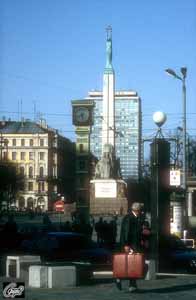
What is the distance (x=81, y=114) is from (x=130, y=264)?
86.9 metres

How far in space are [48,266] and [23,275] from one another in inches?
60.3

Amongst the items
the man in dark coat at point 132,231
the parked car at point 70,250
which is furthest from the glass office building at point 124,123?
the man in dark coat at point 132,231

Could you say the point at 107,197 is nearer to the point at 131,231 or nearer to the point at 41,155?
the point at 41,155

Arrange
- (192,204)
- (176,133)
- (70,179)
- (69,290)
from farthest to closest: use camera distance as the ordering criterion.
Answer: (70,179), (192,204), (176,133), (69,290)

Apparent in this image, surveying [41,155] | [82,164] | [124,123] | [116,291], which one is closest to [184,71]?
[116,291]

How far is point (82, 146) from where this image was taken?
343 feet

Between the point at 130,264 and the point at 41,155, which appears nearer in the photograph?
the point at 130,264

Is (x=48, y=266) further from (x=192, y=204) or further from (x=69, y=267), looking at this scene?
(x=192, y=204)

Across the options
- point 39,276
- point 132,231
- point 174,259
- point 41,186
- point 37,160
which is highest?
point 37,160

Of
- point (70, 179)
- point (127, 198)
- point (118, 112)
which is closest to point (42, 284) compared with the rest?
point (127, 198)

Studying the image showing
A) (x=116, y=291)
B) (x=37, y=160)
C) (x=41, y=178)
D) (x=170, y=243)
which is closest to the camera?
(x=116, y=291)

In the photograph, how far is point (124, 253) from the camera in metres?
11.9

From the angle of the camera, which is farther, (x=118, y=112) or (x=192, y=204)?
(x=118, y=112)

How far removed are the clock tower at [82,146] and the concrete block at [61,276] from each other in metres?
77.2
